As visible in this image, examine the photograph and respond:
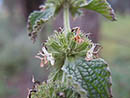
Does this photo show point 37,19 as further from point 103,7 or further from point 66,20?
point 103,7

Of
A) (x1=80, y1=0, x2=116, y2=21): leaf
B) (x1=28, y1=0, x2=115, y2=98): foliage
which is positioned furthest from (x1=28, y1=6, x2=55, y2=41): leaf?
(x1=80, y1=0, x2=116, y2=21): leaf

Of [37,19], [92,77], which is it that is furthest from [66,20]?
[92,77]

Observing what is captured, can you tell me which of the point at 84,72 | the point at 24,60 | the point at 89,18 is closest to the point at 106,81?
the point at 84,72

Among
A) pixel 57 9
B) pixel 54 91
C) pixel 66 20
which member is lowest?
pixel 54 91

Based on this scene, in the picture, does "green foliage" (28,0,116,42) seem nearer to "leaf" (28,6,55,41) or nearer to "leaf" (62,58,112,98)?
"leaf" (28,6,55,41)

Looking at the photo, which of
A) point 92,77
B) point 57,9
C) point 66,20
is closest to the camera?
point 92,77

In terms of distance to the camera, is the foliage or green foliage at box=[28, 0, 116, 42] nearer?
the foliage

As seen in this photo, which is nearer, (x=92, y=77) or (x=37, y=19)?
(x=92, y=77)
